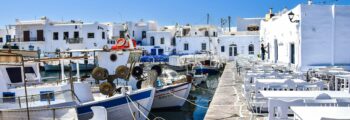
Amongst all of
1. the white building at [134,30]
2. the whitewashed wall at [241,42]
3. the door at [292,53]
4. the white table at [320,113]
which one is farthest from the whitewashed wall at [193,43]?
the white table at [320,113]

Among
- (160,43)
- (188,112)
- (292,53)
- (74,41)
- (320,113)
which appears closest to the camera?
(320,113)

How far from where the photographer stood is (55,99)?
40.8 feet

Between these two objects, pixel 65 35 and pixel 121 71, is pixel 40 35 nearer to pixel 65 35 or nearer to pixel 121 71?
pixel 65 35

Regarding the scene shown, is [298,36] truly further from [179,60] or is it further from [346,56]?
[179,60]

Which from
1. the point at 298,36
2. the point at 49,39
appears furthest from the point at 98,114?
the point at 49,39

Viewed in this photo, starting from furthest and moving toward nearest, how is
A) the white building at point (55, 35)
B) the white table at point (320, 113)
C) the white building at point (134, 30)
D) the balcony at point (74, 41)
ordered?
the white building at point (134, 30)
the white building at point (55, 35)
the balcony at point (74, 41)
the white table at point (320, 113)

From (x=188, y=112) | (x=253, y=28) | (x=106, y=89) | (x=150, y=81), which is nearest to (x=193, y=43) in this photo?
(x=253, y=28)

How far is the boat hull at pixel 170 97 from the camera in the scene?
18.2 meters

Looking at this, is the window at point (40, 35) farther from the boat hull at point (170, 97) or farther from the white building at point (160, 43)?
the boat hull at point (170, 97)

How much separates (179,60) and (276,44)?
21.1 meters

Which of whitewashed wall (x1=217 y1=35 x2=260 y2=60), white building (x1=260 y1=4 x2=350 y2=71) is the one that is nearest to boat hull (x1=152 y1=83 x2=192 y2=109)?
white building (x1=260 y1=4 x2=350 y2=71)

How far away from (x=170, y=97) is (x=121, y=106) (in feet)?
17.4

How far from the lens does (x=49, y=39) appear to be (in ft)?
179

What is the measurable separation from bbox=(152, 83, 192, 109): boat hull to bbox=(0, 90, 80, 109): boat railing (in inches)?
245
